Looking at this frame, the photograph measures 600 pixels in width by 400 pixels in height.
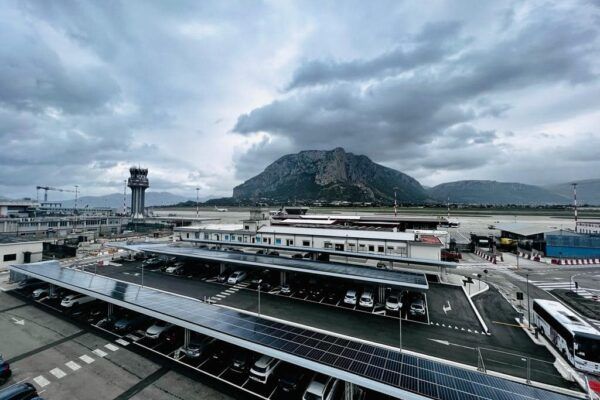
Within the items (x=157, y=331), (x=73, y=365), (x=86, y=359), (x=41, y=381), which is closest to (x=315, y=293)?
(x=157, y=331)

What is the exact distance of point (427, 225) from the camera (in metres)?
85.1

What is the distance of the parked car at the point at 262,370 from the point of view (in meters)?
18.2

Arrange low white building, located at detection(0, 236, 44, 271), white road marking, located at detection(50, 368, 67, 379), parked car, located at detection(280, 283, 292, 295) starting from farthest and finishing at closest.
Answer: low white building, located at detection(0, 236, 44, 271) → parked car, located at detection(280, 283, 292, 295) → white road marking, located at detection(50, 368, 67, 379)

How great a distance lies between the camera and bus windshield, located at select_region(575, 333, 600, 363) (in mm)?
19312

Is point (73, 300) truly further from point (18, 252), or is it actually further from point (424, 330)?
point (424, 330)

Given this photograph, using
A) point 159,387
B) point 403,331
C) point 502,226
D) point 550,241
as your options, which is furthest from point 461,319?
point 502,226

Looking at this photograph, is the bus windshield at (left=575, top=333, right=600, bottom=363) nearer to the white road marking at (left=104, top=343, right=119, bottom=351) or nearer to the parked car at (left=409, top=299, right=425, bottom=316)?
the parked car at (left=409, top=299, right=425, bottom=316)

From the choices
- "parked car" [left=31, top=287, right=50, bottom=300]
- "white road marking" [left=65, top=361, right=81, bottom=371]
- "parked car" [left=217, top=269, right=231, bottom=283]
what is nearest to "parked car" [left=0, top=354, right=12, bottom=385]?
"white road marking" [left=65, top=361, right=81, bottom=371]

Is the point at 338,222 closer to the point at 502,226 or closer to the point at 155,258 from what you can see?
the point at 155,258

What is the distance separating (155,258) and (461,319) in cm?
5822

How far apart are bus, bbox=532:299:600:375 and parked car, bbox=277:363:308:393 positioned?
21.1 metres

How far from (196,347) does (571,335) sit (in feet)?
98.8

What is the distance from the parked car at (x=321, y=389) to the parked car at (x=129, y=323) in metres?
19.5

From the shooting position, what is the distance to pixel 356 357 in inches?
633
